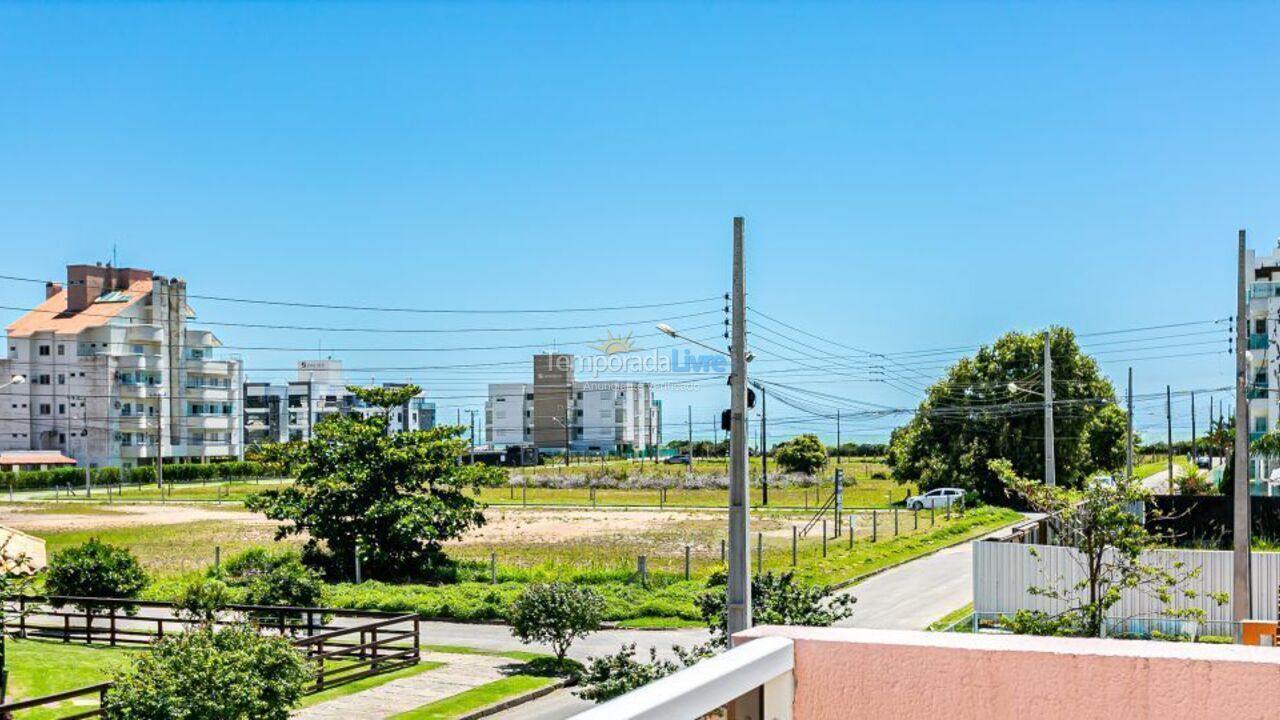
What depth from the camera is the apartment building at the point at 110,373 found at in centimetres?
10194

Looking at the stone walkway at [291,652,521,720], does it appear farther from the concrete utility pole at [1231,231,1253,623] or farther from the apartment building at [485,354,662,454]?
the apartment building at [485,354,662,454]

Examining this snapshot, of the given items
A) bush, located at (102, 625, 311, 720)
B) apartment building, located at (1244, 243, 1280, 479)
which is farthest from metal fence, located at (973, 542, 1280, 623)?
apartment building, located at (1244, 243, 1280, 479)

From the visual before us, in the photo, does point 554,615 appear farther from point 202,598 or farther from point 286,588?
point 286,588

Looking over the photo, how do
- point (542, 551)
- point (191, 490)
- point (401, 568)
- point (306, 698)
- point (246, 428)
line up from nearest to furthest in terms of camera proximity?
1. point (306, 698)
2. point (401, 568)
3. point (542, 551)
4. point (191, 490)
5. point (246, 428)

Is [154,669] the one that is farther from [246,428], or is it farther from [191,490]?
[246,428]

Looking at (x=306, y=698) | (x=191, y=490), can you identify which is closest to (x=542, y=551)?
(x=306, y=698)

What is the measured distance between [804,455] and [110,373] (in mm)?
56395

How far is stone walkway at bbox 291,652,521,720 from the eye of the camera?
1962 centimetres

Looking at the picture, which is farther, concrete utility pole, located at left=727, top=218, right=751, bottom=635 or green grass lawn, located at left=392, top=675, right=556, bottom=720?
green grass lawn, located at left=392, top=675, right=556, bottom=720

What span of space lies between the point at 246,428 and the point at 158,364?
31950mm

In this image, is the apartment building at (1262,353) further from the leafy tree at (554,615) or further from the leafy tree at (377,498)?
the leafy tree at (554,615)

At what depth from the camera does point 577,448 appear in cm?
16338

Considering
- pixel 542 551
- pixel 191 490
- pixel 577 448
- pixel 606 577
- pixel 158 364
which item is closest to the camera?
pixel 606 577

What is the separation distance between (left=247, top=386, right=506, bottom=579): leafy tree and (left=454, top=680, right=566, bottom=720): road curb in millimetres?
14797
